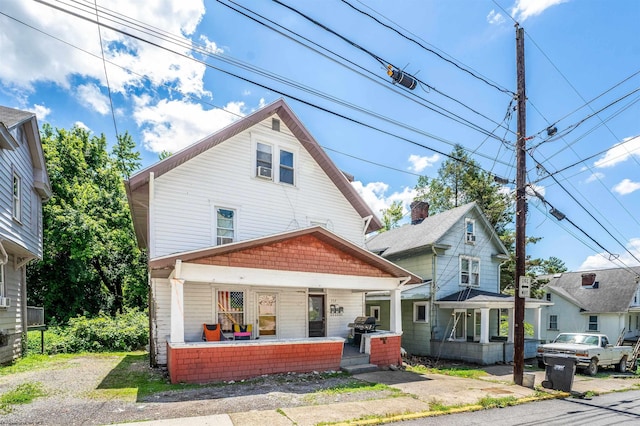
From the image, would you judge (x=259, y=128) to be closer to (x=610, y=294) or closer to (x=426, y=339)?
(x=426, y=339)

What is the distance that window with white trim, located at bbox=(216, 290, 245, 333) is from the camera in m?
12.8

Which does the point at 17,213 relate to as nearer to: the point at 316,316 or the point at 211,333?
the point at 211,333

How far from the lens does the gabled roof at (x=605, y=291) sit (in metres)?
28.6

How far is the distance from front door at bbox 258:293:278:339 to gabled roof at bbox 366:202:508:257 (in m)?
8.65

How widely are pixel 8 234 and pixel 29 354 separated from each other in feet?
17.9

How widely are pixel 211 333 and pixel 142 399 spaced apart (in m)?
4.22

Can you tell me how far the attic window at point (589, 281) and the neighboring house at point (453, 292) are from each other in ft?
54.2

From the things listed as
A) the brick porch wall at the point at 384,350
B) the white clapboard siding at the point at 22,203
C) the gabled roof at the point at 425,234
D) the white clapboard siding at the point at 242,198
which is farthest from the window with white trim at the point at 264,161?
the gabled roof at the point at 425,234

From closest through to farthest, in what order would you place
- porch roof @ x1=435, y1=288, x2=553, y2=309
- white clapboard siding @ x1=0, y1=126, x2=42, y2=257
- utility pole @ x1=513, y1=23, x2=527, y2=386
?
utility pole @ x1=513, y1=23, x2=527, y2=386 < white clapboard siding @ x1=0, y1=126, x2=42, y2=257 < porch roof @ x1=435, y1=288, x2=553, y2=309

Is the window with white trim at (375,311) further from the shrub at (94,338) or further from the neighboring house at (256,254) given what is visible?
the shrub at (94,338)

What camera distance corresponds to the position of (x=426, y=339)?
18.6 meters

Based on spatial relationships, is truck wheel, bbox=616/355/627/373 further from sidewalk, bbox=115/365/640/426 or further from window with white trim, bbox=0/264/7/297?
window with white trim, bbox=0/264/7/297

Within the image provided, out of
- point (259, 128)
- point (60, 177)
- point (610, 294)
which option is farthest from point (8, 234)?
point (610, 294)

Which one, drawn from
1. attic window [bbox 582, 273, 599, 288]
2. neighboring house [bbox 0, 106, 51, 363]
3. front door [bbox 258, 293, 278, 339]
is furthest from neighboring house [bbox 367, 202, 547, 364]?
attic window [bbox 582, 273, 599, 288]
